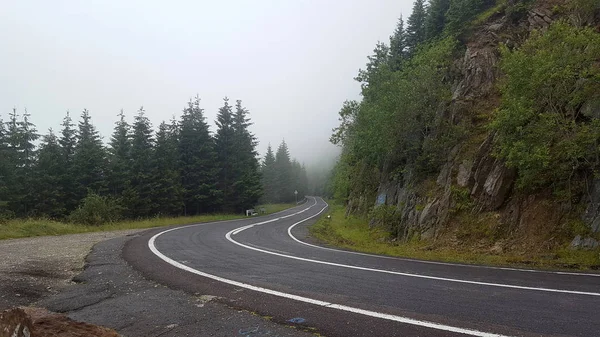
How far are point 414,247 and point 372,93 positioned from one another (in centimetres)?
1613

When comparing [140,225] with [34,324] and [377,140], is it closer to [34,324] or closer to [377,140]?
[377,140]

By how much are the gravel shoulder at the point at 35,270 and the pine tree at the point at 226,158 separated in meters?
29.1

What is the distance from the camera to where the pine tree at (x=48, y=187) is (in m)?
32.9

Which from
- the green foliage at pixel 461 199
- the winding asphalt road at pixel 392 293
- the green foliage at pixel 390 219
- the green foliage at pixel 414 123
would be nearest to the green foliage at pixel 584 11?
the green foliage at pixel 414 123

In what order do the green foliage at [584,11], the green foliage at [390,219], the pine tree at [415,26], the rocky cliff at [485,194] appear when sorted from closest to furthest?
the rocky cliff at [485,194], the green foliage at [584,11], the green foliage at [390,219], the pine tree at [415,26]

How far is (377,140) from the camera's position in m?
23.0

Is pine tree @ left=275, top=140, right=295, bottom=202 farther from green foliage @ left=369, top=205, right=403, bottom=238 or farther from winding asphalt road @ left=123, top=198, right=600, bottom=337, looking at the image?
winding asphalt road @ left=123, top=198, right=600, bottom=337

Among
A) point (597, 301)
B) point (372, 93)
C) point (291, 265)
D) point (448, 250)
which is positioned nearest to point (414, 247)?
point (448, 250)

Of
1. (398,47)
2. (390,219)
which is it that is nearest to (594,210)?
(390,219)

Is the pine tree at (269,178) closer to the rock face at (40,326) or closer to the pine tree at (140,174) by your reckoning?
the pine tree at (140,174)

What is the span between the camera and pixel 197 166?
129ft

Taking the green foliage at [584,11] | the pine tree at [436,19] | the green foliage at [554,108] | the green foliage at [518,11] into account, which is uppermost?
the pine tree at [436,19]

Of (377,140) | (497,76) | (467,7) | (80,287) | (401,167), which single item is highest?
(467,7)

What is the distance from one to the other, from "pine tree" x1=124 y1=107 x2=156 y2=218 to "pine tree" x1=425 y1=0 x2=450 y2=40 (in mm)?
27896
